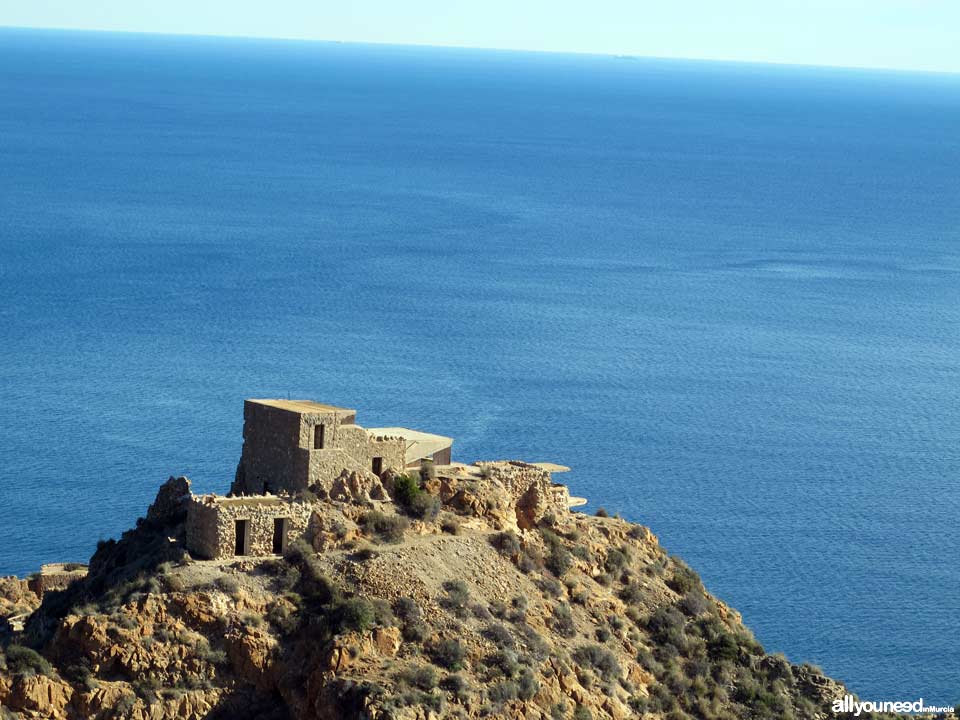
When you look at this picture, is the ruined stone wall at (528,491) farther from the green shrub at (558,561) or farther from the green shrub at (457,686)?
the green shrub at (457,686)

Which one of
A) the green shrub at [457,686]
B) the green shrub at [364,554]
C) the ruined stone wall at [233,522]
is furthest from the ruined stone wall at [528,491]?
the green shrub at [457,686]

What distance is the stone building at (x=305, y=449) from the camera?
35.2 metres

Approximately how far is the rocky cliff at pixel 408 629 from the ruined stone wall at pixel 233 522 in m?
0.25

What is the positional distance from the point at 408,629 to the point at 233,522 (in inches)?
141

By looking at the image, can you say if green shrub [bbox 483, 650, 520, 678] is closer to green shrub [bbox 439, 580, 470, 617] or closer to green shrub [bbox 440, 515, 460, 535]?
green shrub [bbox 439, 580, 470, 617]

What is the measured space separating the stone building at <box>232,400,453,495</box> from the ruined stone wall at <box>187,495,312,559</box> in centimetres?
98

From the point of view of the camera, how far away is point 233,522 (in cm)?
3378

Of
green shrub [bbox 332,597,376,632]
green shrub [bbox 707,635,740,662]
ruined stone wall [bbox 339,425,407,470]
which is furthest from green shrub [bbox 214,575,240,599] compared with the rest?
green shrub [bbox 707,635,740,662]

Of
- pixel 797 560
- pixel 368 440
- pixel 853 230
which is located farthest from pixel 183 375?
pixel 853 230

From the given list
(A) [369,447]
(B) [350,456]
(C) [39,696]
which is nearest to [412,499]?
(A) [369,447]

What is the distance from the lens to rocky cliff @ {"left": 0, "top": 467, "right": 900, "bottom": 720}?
31484 mm

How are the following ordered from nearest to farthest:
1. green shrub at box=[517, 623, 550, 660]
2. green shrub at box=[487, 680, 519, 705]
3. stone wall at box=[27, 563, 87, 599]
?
green shrub at box=[487, 680, 519, 705]
green shrub at box=[517, 623, 550, 660]
stone wall at box=[27, 563, 87, 599]

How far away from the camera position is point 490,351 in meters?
112

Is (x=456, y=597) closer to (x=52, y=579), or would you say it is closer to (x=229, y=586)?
(x=229, y=586)
